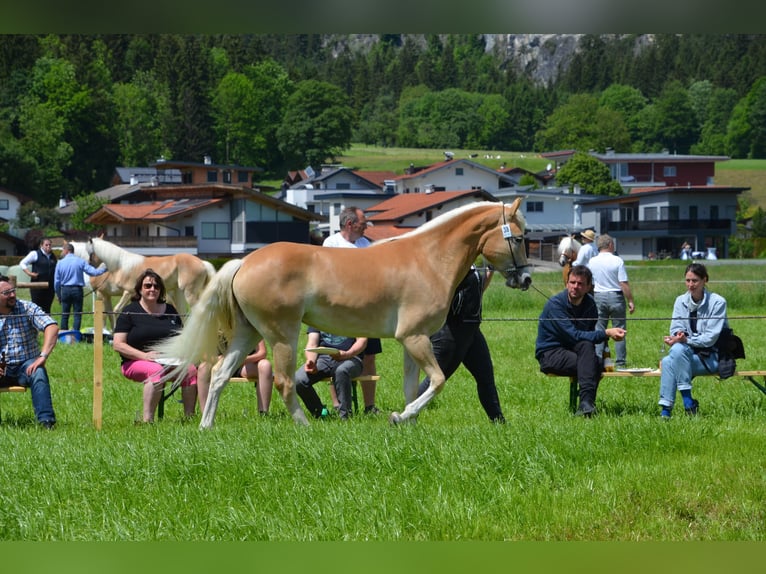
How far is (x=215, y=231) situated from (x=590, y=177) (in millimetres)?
53046

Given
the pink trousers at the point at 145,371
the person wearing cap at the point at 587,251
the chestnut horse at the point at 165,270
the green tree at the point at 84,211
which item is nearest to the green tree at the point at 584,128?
the green tree at the point at 84,211

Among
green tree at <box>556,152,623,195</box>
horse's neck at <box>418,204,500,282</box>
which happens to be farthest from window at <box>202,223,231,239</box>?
horse's neck at <box>418,204,500,282</box>

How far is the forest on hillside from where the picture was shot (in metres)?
124

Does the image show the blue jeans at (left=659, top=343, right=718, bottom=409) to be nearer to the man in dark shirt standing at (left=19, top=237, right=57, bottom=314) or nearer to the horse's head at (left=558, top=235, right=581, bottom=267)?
the horse's head at (left=558, top=235, right=581, bottom=267)

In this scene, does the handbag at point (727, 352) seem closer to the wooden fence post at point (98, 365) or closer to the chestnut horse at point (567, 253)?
the chestnut horse at point (567, 253)

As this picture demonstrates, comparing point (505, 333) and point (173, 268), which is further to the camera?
point (505, 333)

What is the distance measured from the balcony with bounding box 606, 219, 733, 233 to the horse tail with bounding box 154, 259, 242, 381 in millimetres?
86953

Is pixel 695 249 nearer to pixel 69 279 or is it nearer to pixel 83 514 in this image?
pixel 69 279

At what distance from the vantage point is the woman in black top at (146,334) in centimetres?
998

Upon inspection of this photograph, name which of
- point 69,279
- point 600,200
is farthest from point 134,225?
point 69,279

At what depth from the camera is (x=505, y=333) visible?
776 inches

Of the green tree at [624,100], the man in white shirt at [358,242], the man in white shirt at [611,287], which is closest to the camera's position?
the man in white shirt at [358,242]

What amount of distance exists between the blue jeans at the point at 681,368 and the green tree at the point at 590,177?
362 ft

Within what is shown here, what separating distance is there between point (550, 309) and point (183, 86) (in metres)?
150
